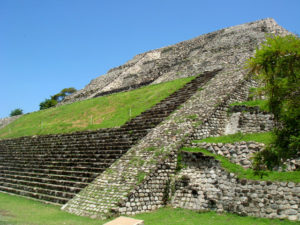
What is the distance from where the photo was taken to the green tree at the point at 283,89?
5.11 meters

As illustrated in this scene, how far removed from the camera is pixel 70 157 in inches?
520

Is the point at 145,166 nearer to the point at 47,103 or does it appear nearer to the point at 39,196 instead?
the point at 39,196

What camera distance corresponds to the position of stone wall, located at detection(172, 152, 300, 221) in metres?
6.68

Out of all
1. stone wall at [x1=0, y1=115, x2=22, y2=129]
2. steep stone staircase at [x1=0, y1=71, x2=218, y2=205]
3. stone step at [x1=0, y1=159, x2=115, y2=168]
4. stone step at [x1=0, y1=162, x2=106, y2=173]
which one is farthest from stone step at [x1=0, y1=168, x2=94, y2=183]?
stone wall at [x1=0, y1=115, x2=22, y2=129]

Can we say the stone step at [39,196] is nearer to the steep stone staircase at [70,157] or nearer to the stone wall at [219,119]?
the steep stone staircase at [70,157]

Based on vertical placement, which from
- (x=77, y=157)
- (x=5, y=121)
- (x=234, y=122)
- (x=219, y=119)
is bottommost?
(x=77, y=157)

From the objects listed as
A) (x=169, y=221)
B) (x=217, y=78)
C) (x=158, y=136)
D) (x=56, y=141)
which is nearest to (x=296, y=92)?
(x=169, y=221)

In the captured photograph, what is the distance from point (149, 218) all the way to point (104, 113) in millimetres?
11824

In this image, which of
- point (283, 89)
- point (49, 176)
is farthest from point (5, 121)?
point (283, 89)

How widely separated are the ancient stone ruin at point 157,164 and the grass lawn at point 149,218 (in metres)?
0.30

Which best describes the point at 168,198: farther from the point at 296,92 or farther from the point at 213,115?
the point at 296,92

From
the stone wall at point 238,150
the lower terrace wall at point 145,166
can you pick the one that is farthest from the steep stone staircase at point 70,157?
the stone wall at point 238,150

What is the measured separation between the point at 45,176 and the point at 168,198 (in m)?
6.40

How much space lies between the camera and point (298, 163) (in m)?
7.38
